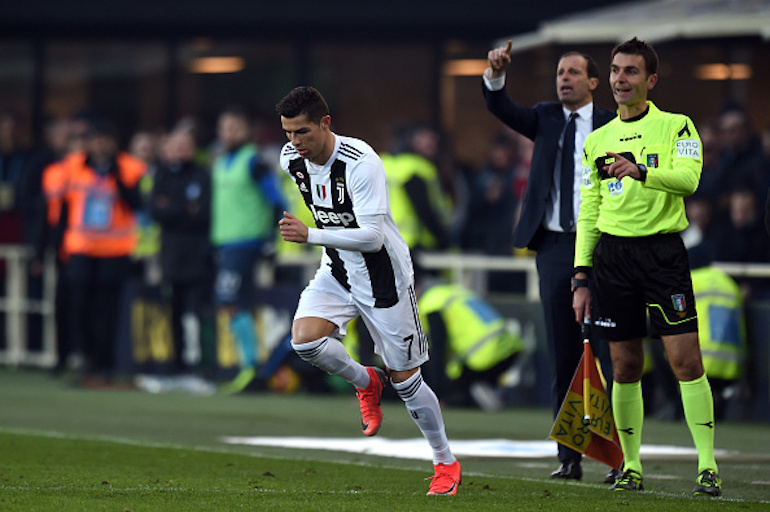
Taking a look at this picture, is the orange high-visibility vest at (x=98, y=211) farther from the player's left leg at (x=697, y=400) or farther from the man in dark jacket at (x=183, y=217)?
the player's left leg at (x=697, y=400)

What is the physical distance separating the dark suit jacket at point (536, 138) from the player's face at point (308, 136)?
3.90 feet

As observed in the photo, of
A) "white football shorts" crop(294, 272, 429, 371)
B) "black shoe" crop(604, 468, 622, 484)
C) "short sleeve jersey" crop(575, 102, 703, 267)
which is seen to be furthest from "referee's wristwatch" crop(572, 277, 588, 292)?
"black shoe" crop(604, 468, 622, 484)

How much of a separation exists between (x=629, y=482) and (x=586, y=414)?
1.20 feet

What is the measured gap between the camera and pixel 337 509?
6.26 metres

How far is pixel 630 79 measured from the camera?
267 inches

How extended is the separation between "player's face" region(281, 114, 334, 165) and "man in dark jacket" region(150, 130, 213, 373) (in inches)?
262

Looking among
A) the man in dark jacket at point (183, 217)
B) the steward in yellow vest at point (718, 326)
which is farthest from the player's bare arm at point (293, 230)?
the man in dark jacket at point (183, 217)

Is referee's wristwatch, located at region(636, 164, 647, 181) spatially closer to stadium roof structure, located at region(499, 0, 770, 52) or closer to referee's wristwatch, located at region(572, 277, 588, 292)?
referee's wristwatch, located at region(572, 277, 588, 292)

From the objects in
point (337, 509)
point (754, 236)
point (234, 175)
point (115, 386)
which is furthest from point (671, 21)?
point (337, 509)

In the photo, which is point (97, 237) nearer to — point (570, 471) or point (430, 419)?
point (570, 471)

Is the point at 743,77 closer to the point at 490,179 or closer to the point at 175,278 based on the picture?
the point at 490,179

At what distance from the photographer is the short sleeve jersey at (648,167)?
667 cm

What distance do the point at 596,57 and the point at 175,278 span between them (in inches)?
164

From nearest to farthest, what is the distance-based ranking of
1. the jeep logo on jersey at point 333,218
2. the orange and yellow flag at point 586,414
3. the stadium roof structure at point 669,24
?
the jeep logo on jersey at point 333,218 < the orange and yellow flag at point 586,414 < the stadium roof structure at point 669,24
